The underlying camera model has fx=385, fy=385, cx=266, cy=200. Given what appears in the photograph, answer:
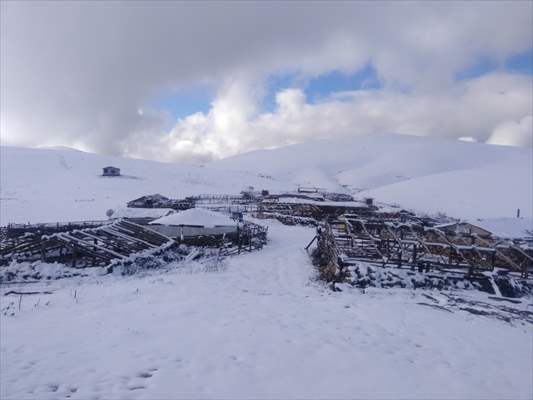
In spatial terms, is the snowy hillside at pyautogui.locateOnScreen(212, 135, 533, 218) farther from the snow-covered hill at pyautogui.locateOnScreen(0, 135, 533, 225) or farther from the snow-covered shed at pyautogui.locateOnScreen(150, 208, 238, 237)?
the snow-covered shed at pyautogui.locateOnScreen(150, 208, 238, 237)

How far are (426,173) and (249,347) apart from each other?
508 ft

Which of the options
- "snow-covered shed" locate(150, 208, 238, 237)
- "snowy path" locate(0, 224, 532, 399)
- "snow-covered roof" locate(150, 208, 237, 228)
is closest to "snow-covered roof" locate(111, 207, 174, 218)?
"snow-covered roof" locate(150, 208, 237, 228)

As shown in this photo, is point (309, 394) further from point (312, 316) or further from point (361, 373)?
point (312, 316)

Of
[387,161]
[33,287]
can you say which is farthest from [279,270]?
[387,161]

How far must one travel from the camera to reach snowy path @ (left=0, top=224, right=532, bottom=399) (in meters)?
6.41

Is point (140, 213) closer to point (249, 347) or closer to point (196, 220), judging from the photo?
point (196, 220)

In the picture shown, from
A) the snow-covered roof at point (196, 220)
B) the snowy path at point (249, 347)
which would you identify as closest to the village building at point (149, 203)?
the snow-covered roof at point (196, 220)

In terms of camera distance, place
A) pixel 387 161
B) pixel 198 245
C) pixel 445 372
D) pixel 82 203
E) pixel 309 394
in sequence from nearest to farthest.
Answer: pixel 309 394
pixel 445 372
pixel 198 245
pixel 82 203
pixel 387 161

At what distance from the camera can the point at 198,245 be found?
23250mm

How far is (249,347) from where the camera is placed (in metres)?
8.09

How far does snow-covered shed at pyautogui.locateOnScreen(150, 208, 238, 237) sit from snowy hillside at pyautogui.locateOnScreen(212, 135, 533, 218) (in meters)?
40.3

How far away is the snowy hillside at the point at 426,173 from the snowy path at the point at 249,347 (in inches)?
1817

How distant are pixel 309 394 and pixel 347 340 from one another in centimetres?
293

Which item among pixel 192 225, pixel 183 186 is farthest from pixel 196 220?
pixel 183 186
